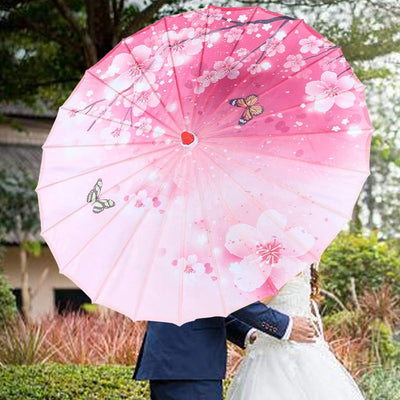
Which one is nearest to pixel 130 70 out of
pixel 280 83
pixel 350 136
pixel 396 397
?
pixel 280 83

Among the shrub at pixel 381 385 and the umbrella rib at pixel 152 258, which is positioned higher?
the umbrella rib at pixel 152 258

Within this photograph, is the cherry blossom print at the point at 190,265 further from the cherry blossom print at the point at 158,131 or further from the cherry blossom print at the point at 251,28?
the cherry blossom print at the point at 251,28

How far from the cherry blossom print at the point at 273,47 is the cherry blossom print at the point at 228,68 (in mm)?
123

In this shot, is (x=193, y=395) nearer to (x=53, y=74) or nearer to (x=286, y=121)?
(x=286, y=121)

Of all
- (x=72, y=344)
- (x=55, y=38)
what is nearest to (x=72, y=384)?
(x=72, y=344)

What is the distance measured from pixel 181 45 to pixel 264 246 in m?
0.93

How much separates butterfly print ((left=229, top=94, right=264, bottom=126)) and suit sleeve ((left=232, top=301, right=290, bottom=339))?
0.78 m

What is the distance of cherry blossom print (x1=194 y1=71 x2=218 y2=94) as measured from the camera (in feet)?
10.5

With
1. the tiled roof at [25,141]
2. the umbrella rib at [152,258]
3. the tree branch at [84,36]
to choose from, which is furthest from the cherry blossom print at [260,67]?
the tiled roof at [25,141]

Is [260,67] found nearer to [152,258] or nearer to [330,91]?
[330,91]

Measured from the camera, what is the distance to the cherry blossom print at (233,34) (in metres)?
3.19

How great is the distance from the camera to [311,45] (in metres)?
3.14

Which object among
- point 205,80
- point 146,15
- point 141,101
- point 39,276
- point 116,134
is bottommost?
point 39,276

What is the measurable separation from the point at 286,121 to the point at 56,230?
42.4 inches
